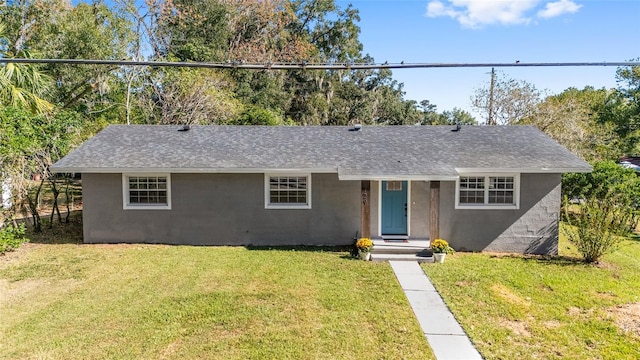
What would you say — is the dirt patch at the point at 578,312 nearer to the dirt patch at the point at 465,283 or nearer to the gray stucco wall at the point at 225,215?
the dirt patch at the point at 465,283

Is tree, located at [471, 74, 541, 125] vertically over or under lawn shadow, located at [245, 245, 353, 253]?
over

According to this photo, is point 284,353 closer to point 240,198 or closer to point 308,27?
point 240,198

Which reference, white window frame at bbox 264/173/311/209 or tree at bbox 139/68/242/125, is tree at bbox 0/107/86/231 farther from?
tree at bbox 139/68/242/125

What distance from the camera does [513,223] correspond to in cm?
1132

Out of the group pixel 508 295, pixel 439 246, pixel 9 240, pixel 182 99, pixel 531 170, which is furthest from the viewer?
pixel 182 99

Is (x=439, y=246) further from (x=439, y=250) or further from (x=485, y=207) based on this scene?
(x=485, y=207)

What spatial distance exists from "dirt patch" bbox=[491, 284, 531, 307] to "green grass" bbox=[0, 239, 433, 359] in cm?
216

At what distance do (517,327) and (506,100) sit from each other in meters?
23.0

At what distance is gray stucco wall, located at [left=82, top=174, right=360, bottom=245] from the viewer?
38.1 feet

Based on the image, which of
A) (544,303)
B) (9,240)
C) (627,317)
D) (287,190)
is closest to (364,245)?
(287,190)

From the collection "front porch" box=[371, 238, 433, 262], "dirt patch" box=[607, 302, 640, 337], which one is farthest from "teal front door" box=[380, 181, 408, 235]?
"dirt patch" box=[607, 302, 640, 337]

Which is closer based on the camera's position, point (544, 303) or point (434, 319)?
point (434, 319)

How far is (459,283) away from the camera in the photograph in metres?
8.55

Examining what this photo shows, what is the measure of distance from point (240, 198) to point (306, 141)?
3.39 m
